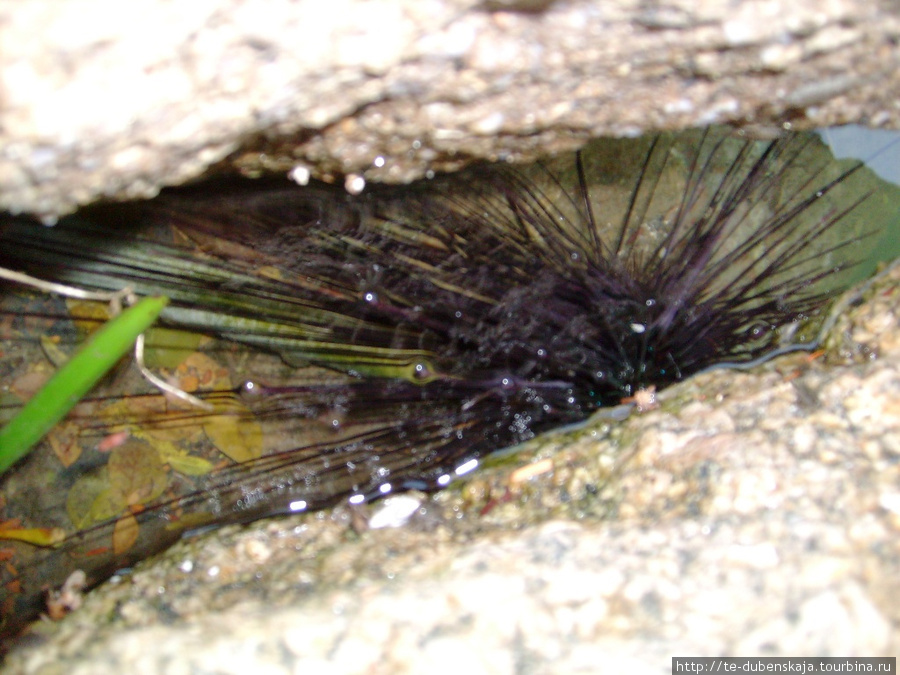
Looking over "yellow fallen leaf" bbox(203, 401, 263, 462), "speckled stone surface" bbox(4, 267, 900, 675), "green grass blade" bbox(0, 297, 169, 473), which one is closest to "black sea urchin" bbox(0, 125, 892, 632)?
"yellow fallen leaf" bbox(203, 401, 263, 462)

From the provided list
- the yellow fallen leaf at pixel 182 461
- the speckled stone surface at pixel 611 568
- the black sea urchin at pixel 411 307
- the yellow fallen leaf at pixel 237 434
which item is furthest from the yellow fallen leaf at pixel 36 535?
the speckled stone surface at pixel 611 568

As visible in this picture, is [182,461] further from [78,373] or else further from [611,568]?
[611,568]

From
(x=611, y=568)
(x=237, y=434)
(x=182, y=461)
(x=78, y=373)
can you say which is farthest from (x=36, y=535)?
(x=611, y=568)

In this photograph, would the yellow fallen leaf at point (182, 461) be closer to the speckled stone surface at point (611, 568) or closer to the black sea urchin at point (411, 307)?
the black sea urchin at point (411, 307)

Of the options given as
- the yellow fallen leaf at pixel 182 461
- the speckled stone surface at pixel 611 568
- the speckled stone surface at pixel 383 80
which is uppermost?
the speckled stone surface at pixel 383 80

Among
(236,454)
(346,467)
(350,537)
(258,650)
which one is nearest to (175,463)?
(236,454)

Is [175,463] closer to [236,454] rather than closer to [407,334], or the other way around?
[236,454]
